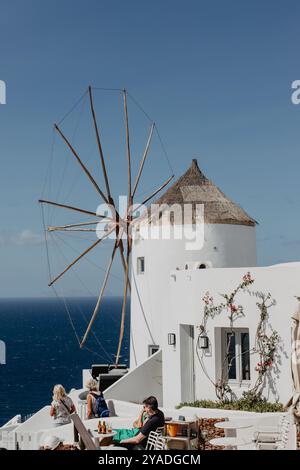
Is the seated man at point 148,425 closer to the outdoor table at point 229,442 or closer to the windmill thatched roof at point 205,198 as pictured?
the outdoor table at point 229,442

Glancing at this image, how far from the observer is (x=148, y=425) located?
11.5 meters

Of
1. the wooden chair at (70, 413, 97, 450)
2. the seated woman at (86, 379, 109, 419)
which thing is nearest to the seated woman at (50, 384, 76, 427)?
the seated woman at (86, 379, 109, 419)

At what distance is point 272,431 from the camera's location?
1240 centimetres

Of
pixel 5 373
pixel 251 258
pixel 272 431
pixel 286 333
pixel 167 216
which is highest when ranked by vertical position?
pixel 167 216

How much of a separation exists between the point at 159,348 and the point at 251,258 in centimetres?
509

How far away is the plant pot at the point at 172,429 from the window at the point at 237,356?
Answer: 5.70 meters

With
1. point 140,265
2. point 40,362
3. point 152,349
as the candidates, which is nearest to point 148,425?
point 152,349

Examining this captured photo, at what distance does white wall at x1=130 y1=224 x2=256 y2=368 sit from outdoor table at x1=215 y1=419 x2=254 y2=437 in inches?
371

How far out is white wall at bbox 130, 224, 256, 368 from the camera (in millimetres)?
23969

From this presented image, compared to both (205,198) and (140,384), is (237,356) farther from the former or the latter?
(205,198)

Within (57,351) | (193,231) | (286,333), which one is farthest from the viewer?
(57,351)

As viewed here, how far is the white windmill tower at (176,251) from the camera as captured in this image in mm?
24000
